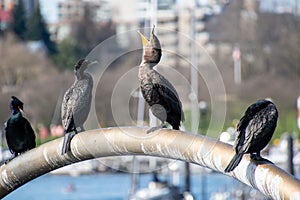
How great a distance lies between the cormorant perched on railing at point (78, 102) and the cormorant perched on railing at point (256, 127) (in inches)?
58.3

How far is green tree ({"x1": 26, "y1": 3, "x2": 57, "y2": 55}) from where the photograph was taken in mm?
100125

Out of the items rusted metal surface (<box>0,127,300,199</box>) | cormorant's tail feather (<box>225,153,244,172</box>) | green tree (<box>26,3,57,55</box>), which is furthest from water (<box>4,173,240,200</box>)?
green tree (<box>26,3,57,55</box>)

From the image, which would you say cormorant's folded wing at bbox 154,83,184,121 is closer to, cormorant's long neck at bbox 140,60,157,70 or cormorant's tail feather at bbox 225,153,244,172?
cormorant's long neck at bbox 140,60,157,70

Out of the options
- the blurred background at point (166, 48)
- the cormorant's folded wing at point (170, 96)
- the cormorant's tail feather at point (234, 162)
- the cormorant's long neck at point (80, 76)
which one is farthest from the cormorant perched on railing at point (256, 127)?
the blurred background at point (166, 48)

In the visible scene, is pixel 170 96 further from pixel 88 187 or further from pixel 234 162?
pixel 88 187

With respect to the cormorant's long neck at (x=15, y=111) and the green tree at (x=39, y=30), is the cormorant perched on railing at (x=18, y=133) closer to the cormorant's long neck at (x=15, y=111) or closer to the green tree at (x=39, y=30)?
the cormorant's long neck at (x=15, y=111)

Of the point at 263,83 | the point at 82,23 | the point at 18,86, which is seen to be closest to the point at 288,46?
the point at 263,83

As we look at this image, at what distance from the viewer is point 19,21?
105 m

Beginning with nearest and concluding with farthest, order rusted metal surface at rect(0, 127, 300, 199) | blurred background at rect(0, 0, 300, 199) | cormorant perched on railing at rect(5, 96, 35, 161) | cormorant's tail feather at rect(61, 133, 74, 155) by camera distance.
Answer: rusted metal surface at rect(0, 127, 300, 199), cormorant's tail feather at rect(61, 133, 74, 155), cormorant perched on railing at rect(5, 96, 35, 161), blurred background at rect(0, 0, 300, 199)

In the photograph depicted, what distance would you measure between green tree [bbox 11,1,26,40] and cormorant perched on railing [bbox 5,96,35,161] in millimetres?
88156

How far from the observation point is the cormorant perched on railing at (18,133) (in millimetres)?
9398

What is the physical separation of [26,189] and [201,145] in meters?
46.2

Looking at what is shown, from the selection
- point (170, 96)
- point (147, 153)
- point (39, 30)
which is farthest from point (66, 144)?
point (39, 30)

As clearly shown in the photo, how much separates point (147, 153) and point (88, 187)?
44.7 metres
